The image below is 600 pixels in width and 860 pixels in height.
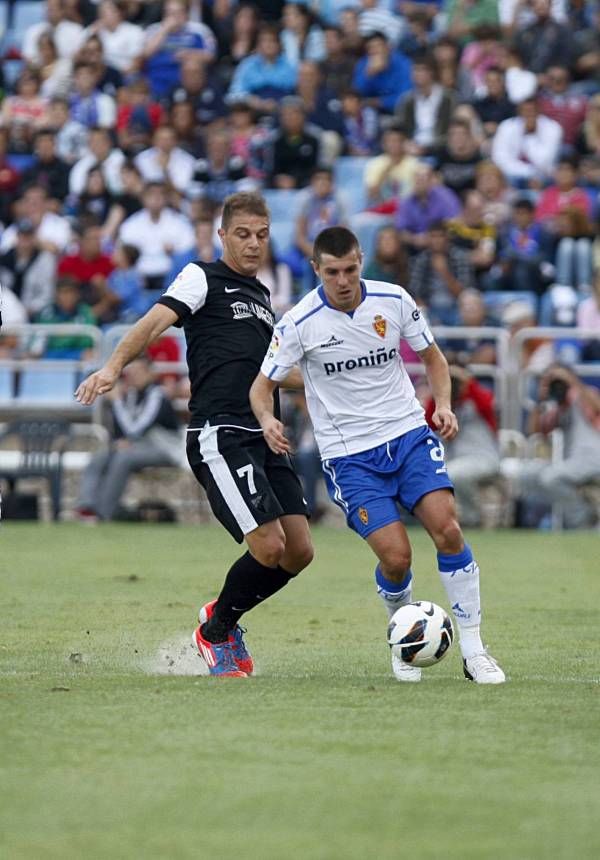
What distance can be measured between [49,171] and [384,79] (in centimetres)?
468

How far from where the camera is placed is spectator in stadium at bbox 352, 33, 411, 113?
23.9 meters

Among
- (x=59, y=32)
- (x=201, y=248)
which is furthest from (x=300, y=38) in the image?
(x=201, y=248)

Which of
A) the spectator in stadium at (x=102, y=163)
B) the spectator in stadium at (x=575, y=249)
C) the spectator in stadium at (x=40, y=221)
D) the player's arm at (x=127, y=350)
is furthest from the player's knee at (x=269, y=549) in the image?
the spectator in stadium at (x=102, y=163)

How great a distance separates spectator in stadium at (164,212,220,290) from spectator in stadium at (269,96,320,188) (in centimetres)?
194

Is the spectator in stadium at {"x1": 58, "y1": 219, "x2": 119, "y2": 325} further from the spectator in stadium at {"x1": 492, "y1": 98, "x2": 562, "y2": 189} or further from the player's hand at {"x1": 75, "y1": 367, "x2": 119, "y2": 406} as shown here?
the player's hand at {"x1": 75, "y1": 367, "x2": 119, "y2": 406}

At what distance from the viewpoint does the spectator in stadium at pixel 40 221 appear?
890 inches

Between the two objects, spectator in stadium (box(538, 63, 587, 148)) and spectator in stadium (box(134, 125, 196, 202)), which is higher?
spectator in stadium (box(538, 63, 587, 148))

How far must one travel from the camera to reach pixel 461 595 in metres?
8.30

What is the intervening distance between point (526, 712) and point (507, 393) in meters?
12.3

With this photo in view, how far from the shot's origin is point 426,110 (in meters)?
22.8

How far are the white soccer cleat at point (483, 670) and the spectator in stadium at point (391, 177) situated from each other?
45.7 feet

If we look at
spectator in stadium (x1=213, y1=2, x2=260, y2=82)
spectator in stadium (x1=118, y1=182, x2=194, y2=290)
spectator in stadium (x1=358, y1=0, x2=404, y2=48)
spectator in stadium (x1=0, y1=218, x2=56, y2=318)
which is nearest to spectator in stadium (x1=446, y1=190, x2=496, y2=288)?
spectator in stadium (x1=118, y1=182, x2=194, y2=290)

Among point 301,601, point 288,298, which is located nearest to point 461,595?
point 301,601

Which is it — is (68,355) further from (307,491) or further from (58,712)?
(58,712)
